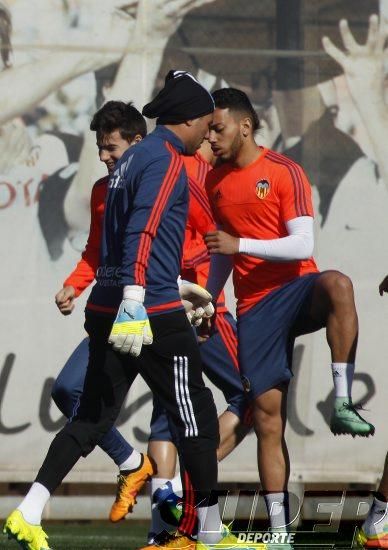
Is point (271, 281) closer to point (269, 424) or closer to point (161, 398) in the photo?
point (269, 424)

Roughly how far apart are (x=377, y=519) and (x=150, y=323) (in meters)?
1.41

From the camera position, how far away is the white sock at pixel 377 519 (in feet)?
20.2

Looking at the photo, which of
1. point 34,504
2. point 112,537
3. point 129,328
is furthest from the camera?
point 112,537

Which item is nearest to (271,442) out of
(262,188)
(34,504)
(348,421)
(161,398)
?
(348,421)

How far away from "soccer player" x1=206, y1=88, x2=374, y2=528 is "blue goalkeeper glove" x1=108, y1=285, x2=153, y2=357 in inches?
30.9

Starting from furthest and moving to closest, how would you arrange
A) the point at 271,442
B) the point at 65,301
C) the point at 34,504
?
the point at 65,301, the point at 271,442, the point at 34,504

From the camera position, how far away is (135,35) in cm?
861

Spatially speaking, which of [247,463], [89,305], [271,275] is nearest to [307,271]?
[271,275]

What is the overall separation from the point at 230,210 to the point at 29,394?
8.37ft

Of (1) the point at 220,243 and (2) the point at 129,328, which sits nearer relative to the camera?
(2) the point at 129,328

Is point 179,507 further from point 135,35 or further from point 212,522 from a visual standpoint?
point 135,35

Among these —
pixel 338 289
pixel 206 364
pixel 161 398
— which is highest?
pixel 338 289

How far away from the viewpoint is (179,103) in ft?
19.3

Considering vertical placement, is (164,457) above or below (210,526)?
below
